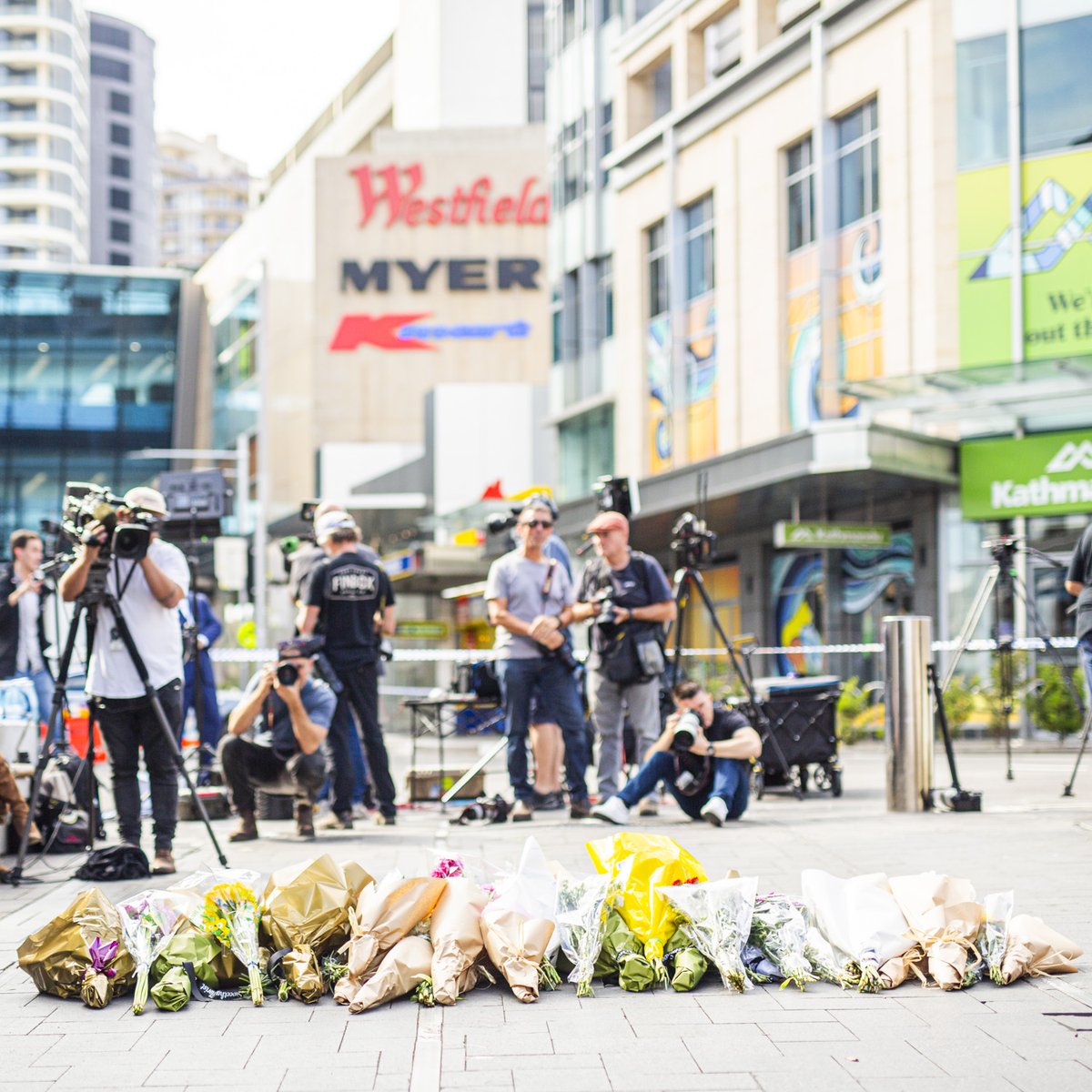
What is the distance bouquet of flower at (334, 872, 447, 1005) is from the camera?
201 inches

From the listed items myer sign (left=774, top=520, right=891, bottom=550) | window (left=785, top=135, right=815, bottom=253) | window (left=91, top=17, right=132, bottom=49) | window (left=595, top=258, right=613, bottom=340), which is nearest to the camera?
myer sign (left=774, top=520, right=891, bottom=550)

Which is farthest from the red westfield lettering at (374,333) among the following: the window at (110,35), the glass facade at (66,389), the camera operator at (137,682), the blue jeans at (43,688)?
the window at (110,35)

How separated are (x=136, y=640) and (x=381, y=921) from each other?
3.36 m

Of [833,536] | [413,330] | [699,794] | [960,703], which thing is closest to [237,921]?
[699,794]

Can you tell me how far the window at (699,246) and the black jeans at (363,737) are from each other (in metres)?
21.2

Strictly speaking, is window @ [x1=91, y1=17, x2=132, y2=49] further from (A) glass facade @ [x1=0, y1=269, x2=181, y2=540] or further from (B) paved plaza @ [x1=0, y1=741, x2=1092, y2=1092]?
(B) paved plaza @ [x1=0, y1=741, x2=1092, y2=1092]

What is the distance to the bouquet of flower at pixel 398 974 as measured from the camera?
498 cm

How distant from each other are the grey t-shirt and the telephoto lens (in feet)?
4.18

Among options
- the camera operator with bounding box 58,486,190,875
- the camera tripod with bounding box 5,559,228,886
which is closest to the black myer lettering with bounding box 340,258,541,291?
the camera operator with bounding box 58,486,190,875

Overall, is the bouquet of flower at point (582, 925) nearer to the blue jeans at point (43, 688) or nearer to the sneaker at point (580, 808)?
the sneaker at point (580, 808)

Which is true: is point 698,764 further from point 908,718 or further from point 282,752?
point 282,752

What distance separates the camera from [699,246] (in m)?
31.0

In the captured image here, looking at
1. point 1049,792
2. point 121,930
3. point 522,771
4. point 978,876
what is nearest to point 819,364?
point 1049,792

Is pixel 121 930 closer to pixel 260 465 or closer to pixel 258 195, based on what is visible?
pixel 260 465
